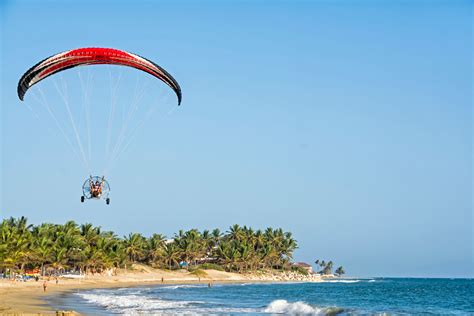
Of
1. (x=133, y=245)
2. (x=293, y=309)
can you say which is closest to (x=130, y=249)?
(x=133, y=245)

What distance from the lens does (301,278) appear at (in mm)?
133625

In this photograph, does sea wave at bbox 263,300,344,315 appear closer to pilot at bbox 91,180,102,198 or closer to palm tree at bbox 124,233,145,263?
pilot at bbox 91,180,102,198

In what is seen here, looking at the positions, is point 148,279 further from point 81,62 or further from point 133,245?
point 81,62

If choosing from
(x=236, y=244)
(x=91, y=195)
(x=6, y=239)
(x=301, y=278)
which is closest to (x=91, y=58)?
(x=91, y=195)

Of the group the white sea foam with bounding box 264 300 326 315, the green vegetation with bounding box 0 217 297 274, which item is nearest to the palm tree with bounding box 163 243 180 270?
the green vegetation with bounding box 0 217 297 274

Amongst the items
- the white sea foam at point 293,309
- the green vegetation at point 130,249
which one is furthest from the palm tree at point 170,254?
the white sea foam at point 293,309

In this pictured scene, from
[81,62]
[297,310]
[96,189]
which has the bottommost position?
[297,310]

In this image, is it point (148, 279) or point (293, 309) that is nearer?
point (293, 309)

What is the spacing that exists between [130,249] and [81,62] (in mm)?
75900

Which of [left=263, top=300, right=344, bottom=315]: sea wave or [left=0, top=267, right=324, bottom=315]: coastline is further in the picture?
[left=0, top=267, right=324, bottom=315]: coastline

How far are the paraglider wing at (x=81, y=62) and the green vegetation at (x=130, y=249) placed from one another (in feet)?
116

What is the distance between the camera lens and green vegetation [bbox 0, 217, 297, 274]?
67375 mm

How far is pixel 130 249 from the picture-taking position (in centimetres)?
9862

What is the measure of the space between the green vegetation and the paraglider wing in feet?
116
